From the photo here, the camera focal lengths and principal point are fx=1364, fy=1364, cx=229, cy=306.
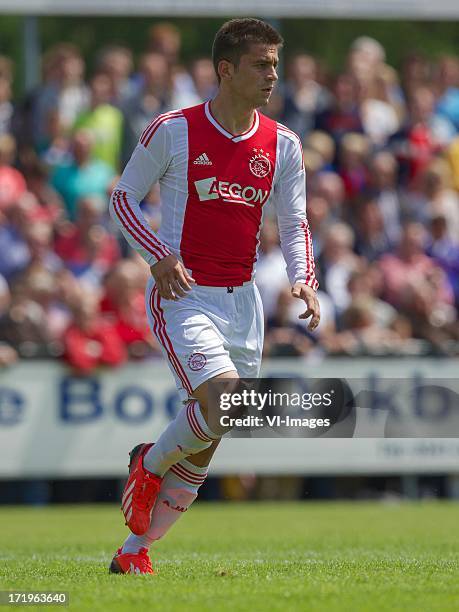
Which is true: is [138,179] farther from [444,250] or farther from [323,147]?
[323,147]

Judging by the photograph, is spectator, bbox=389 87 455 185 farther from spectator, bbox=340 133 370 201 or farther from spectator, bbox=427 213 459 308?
spectator, bbox=427 213 459 308

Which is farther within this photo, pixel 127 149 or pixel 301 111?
pixel 301 111

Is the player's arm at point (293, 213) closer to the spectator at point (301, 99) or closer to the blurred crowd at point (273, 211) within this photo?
the blurred crowd at point (273, 211)

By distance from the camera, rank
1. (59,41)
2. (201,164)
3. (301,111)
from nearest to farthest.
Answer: (201,164) < (301,111) < (59,41)

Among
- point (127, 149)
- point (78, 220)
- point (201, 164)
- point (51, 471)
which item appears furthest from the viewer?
point (127, 149)

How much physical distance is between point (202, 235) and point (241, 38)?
3.33 feet

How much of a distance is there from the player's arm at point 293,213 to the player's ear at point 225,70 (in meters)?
0.47

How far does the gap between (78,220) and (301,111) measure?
3.75 metres

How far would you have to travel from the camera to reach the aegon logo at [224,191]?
6.87 meters

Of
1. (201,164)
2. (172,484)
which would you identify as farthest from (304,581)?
(201,164)

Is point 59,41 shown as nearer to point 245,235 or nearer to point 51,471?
point 51,471

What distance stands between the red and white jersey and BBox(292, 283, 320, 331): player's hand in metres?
0.11

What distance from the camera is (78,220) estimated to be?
1444 centimetres

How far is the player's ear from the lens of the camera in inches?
272
